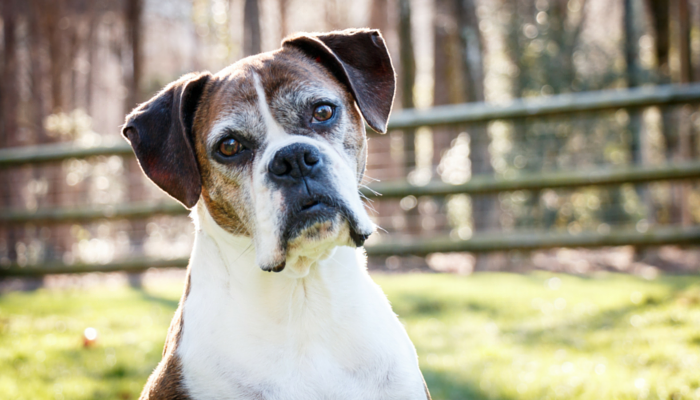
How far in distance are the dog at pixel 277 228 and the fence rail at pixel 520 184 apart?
4.41 metres

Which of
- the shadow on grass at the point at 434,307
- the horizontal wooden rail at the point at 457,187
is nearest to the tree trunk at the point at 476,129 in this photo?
the horizontal wooden rail at the point at 457,187

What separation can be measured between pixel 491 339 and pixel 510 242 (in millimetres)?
2515

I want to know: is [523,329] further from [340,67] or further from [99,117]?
[99,117]

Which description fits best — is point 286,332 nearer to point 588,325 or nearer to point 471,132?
point 588,325

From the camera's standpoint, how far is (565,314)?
4965 mm

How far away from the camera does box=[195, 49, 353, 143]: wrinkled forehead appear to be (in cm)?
240

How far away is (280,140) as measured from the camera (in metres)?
2.34

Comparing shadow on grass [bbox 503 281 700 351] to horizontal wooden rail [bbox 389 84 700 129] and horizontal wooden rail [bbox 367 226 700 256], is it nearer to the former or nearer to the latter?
horizontal wooden rail [bbox 367 226 700 256]

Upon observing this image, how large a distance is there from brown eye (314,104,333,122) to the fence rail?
4.52m

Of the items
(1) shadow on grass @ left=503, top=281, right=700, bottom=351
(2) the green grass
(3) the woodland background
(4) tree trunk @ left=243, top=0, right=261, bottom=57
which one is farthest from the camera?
(4) tree trunk @ left=243, top=0, right=261, bottom=57

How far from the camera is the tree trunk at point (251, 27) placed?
11773mm

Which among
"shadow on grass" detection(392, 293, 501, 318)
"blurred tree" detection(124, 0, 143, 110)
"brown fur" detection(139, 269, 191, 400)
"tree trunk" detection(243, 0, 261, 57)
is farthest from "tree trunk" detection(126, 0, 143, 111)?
"brown fur" detection(139, 269, 191, 400)

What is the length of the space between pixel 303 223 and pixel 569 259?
→ 1111 centimetres

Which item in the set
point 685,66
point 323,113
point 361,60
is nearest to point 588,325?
point 361,60
